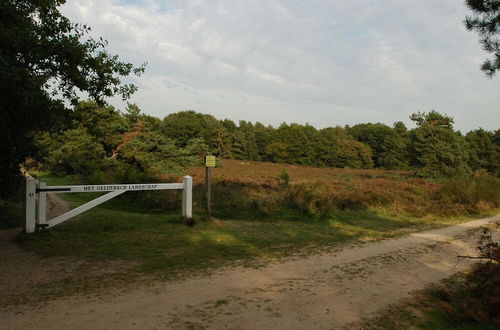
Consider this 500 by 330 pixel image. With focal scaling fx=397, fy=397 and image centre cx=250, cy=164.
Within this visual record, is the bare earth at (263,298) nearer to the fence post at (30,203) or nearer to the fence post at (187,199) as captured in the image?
the fence post at (30,203)

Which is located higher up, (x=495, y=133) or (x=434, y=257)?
(x=495, y=133)

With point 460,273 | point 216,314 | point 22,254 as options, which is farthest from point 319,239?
point 22,254

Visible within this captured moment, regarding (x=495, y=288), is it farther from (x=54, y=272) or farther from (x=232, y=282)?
(x=54, y=272)

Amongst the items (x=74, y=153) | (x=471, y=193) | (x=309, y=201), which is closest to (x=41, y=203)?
(x=309, y=201)

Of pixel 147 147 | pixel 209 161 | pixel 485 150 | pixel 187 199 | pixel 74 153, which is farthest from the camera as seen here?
pixel 485 150

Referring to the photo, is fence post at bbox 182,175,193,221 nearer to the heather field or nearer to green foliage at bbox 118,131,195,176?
the heather field

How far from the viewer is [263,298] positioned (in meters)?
5.14

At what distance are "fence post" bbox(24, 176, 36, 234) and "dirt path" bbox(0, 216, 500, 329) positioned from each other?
167 inches

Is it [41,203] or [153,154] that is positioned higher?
[153,154]

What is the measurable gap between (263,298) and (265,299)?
43 millimetres

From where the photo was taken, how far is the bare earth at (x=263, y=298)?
4.30m

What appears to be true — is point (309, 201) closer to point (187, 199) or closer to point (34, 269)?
point (187, 199)

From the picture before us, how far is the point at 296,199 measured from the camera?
1461 cm

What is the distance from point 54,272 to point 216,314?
3152 mm
